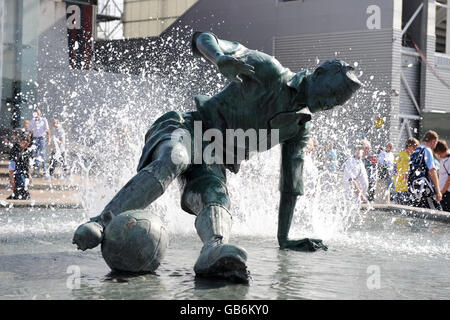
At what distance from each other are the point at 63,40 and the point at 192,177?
20598 millimetres

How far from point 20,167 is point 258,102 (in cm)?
787

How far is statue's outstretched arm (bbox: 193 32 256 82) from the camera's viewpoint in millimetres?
3539

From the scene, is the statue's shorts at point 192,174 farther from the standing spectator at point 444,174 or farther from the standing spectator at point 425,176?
the standing spectator at point 444,174

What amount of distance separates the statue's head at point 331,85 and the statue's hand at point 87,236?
1.52m

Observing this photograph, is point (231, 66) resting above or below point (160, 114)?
below

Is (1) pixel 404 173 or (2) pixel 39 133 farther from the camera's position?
(2) pixel 39 133

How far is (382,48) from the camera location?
24.1m

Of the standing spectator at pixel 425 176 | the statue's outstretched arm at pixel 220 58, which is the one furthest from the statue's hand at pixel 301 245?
the standing spectator at pixel 425 176

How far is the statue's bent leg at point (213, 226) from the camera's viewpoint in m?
3.26

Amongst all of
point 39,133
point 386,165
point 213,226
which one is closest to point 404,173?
point 386,165

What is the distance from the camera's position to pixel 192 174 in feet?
13.4

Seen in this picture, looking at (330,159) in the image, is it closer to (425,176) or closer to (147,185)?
(425,176)

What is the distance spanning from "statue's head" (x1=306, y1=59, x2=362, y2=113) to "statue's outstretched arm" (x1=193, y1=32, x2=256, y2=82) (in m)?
0.38
